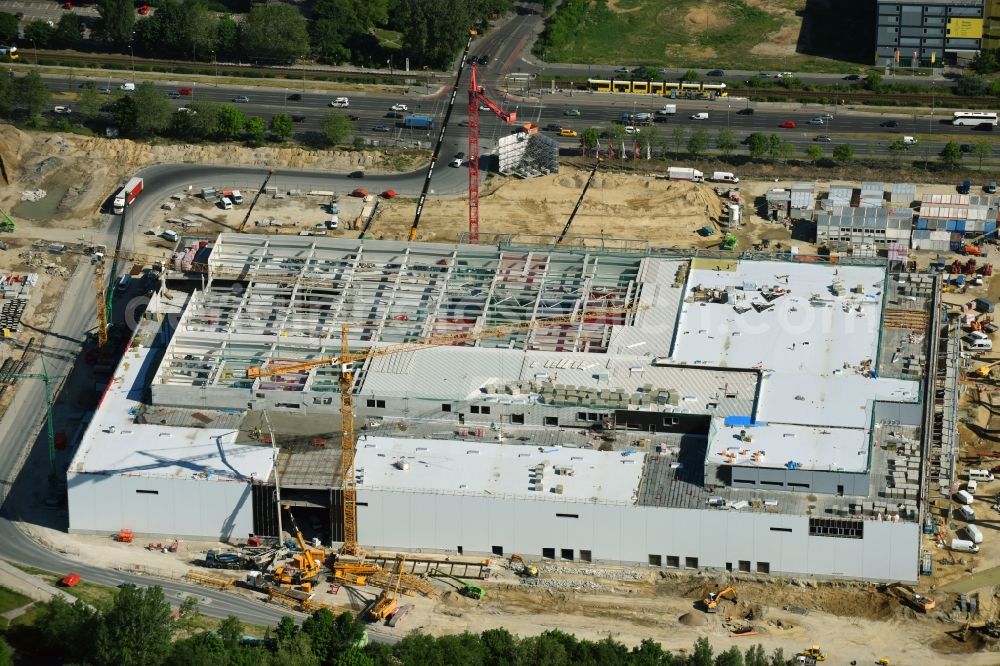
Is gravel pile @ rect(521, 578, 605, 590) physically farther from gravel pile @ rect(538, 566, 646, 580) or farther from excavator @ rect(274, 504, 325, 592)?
excavator @ rect(274, 504, 325, 592)

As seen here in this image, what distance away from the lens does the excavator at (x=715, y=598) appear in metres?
194

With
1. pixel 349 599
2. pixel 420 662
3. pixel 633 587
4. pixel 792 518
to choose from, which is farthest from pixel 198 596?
pixel 792 518

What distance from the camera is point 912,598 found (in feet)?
636

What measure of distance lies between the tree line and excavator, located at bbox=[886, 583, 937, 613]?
1677cm

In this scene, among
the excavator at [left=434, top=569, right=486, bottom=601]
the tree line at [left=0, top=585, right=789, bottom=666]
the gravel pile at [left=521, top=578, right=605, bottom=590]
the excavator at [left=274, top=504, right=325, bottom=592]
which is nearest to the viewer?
the tree line at [left=0, top=585, right=789, bottom=666]

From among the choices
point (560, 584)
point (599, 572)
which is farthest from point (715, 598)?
point (560, 584)

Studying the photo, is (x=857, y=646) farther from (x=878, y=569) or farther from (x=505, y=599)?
(x=505, y=599)

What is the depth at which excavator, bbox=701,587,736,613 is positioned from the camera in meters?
194

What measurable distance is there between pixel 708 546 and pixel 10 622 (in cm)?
6746

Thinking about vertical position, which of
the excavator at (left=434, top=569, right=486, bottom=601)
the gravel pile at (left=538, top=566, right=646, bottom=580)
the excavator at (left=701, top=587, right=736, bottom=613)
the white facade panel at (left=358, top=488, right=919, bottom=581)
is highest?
the white facade panel at (left=358, top=488, right=919, bottom=581)

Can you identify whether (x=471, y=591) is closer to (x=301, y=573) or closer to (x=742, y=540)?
(x=301, y=573)

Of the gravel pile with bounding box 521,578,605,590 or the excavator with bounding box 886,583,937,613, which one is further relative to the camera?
the gravel pile with bounding box 521,578,605,590

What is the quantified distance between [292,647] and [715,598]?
41.7 metres

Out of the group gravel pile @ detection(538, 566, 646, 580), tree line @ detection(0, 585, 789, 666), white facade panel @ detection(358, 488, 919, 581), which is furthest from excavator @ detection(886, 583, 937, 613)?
gravel pile @ detection(538, 566, 646, 580)
